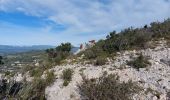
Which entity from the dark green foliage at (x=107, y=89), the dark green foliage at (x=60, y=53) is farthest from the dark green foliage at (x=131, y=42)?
the dark green foliage at (x=107, y=89)

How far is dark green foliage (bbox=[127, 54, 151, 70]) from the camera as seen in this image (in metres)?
17.2

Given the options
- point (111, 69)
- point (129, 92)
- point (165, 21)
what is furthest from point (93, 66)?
point (165, 21)

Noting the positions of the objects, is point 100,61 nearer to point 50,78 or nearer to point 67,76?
point 67,76

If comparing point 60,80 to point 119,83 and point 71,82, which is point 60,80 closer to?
point 71,82

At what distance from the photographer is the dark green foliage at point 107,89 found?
13680 mm

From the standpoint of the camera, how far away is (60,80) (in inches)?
662

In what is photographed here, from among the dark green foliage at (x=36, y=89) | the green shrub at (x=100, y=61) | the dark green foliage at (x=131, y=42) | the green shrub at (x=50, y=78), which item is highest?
the dark green foliage at (x=131, y=42)

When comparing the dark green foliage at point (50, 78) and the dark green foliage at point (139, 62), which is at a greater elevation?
the dark green foliage at point (139, 62)

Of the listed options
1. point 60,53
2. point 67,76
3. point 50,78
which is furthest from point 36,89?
point 60,53

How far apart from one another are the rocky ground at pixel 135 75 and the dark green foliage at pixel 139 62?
30 cm

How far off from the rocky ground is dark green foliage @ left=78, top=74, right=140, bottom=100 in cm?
45

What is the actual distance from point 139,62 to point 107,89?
429 cm

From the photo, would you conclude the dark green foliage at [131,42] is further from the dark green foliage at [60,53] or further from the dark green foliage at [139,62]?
the dark green foliage at [139,62]

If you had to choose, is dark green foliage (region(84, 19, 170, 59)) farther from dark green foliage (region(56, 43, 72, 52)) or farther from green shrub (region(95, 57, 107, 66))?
dark green foliage (region(56, 43, 72, 52))
